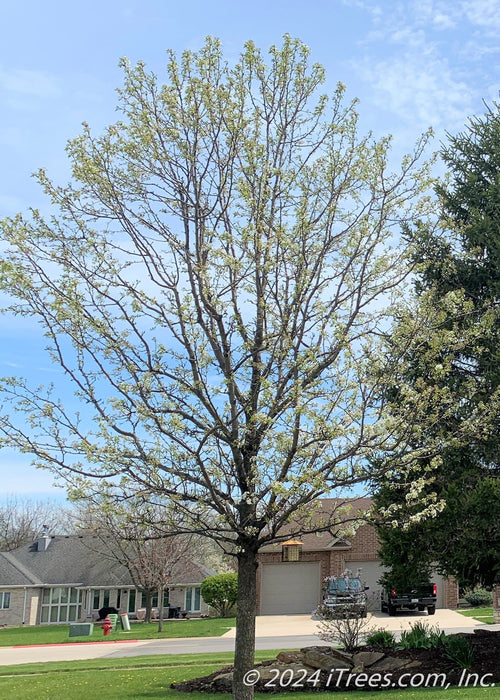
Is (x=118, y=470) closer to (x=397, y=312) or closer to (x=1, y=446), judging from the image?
(x=1, y=446)

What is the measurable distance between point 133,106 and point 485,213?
23.5 ft

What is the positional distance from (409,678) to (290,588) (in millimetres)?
21080

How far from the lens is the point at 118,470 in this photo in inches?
278

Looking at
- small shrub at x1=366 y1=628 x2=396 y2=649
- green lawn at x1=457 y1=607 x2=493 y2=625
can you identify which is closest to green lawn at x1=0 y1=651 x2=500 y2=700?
small shrub at x1=366 y1=628 x2=396 y2=649

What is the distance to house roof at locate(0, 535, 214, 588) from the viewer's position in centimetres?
3599

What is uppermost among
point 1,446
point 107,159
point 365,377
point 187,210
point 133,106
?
point 133,106

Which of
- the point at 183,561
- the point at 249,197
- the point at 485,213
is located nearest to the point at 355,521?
the point at 249,197

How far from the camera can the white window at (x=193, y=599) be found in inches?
1406

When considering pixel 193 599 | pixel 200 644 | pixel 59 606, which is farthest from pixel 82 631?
pixel 59 606

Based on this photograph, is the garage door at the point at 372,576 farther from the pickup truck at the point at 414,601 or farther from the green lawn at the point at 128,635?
the green lawn at the point at 128,635

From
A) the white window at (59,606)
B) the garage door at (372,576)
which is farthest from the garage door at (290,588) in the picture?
the white window at (59,606)

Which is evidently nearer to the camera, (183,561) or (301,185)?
(301,185)

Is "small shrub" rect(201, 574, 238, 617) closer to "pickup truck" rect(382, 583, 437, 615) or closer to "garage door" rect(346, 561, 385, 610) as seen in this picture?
"garage door" rect(346, 561, 385, 610)

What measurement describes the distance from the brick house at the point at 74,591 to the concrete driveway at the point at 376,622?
7210 mm
